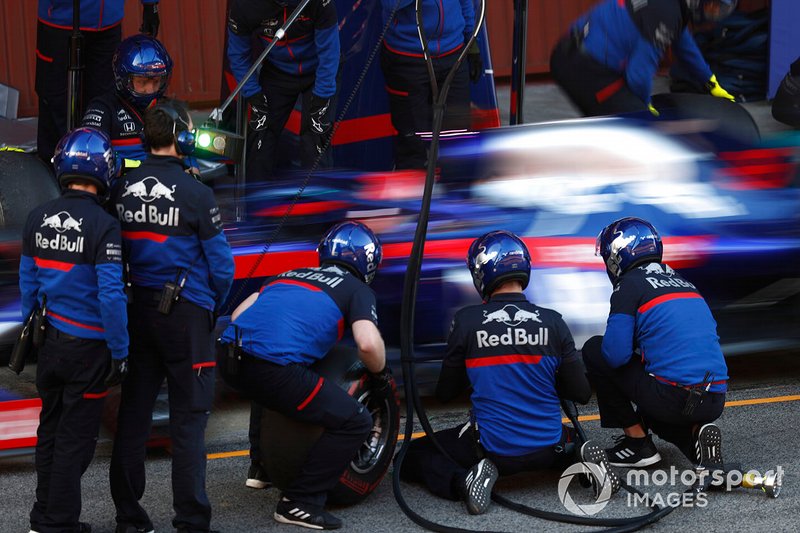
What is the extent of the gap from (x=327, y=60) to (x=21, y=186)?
2.12 metres

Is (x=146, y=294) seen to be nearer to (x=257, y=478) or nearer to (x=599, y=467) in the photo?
(x=257, y=478)

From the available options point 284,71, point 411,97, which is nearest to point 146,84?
point 284,71

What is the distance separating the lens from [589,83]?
819 centimetres

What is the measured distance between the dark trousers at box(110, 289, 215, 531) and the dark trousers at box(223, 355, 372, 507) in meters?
0.23

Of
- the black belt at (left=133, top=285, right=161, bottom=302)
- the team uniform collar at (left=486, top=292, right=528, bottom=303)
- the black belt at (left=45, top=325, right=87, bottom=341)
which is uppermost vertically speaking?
the black belt at (left=133, top=285, right=161, bottom=302)

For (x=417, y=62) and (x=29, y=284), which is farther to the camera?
(x=417, y=62)

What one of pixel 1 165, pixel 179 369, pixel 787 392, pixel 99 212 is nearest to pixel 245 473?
pixel 179 369

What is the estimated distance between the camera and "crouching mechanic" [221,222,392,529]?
5.28 meters

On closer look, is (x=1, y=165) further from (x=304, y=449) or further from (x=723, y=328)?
(x=723, y=328)

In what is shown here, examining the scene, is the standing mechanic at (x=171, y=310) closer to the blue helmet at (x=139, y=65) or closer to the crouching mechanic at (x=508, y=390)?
the crouching mechanic at (x=508, y=390)

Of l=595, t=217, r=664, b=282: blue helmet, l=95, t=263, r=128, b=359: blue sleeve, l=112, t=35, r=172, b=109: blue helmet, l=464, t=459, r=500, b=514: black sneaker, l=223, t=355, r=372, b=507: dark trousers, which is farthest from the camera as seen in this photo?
l=112, t=35, r=172, b=109: blue helmet

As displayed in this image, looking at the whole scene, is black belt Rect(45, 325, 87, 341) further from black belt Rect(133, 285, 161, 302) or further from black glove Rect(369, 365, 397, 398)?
black glove Rect(369, 365, 397, 398)

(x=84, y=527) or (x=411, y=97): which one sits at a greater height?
(x=411, y=97)

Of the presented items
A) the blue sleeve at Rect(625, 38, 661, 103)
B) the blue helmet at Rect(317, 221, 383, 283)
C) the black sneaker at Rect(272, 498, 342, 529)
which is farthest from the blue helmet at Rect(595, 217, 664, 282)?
the blue sleeve at Rect(625, 38, 661, 103)
